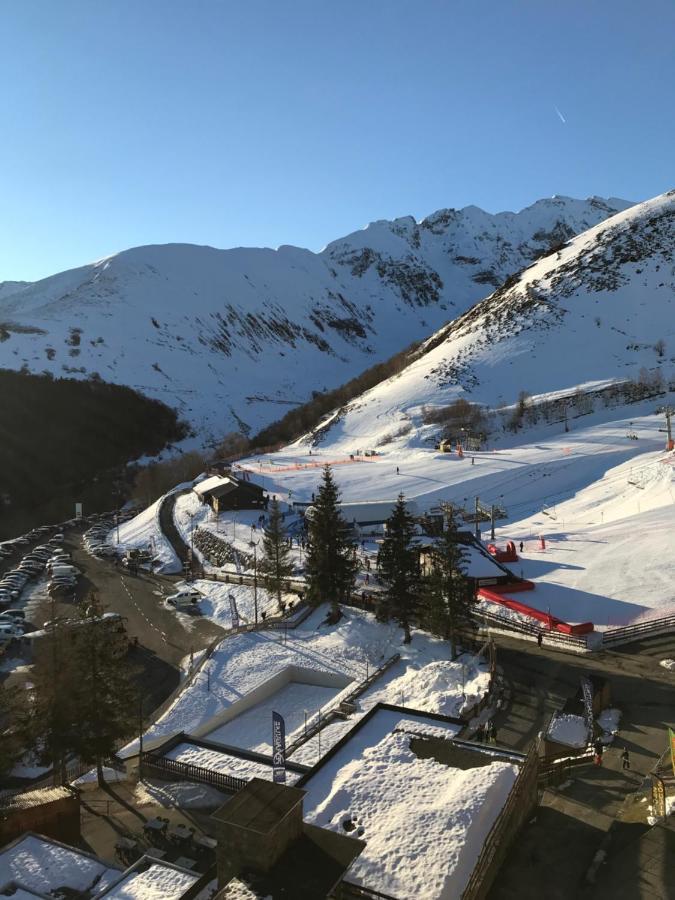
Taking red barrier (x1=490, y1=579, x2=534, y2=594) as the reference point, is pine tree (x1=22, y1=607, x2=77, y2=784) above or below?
above

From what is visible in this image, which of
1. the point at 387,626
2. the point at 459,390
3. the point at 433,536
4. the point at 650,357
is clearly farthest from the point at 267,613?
the point at 650,357

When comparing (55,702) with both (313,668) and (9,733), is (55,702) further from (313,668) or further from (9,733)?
(313,668)

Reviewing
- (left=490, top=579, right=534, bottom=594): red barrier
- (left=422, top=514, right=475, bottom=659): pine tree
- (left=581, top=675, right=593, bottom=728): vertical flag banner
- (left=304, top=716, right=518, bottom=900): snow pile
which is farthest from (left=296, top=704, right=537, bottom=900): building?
(left=490, top=579, right=534, bottom=594): red barrier

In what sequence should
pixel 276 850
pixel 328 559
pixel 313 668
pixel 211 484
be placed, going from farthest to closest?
pixel 211 484 → pixel 328 559 → pixel 313 668 → pixel 276 850

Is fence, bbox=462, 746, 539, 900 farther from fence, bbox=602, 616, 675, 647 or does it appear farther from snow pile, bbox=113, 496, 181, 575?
snow pile, bbox=113, 496, 181, 575

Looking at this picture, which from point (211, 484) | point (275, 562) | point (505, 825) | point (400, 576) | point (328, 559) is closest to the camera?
point (505, 825)

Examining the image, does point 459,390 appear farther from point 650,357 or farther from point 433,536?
point 433,536

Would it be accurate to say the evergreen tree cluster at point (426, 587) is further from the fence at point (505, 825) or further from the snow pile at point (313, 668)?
the fence at point (505, 825)

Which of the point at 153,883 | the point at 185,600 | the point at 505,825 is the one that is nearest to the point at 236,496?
the point at 185,600
